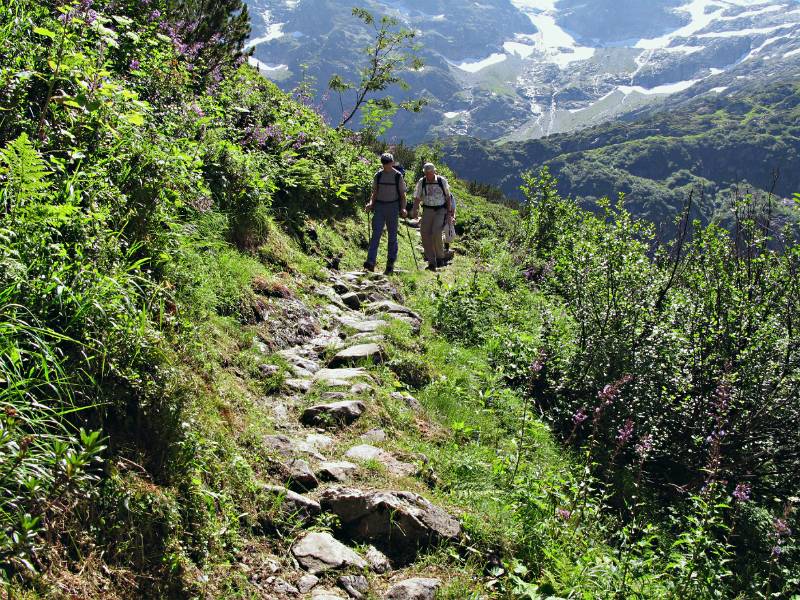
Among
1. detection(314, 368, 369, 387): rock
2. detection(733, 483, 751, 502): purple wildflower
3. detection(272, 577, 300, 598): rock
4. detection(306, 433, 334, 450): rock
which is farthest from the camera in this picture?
detection(314, 368, 369, 387): rock

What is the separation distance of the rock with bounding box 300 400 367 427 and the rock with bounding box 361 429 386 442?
0.69 ft

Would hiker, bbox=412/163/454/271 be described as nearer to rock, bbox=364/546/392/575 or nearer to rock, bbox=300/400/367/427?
rock, bbox=300/400/367/427

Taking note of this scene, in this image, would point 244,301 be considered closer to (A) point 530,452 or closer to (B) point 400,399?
(B) point 400,399

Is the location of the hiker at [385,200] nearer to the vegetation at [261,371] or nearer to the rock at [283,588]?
the vegetation at [261,371]

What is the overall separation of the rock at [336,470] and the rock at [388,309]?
494 cm

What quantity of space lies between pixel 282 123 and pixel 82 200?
9.87m

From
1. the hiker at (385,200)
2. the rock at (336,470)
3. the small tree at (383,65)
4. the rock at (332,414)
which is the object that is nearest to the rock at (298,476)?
the rock at (336,470)

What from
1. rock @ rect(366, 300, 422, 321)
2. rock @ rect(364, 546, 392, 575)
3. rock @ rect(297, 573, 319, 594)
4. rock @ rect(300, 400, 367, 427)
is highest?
rock @ rect(366, 300, 422, 321)

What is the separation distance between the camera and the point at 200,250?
287 inches

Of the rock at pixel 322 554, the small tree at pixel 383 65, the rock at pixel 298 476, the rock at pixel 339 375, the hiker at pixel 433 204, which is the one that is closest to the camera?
the rock at pixel 322 554

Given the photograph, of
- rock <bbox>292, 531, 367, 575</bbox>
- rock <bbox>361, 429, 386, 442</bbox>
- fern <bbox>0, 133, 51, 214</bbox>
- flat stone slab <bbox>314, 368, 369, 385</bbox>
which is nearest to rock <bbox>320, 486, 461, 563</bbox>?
rock <bbox>292, 531, 367, 575</bbox>

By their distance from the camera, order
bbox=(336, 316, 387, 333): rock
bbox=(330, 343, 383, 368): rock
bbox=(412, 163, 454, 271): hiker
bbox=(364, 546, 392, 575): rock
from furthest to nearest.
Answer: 1. bbox=(412, 163, 454, 271): hiker
2. bbox=(336, 316, 387, 333): rock
3. bbox=(330, 343, 383, 368): rock
4. bbox=(364, 546, 392, 575): rock

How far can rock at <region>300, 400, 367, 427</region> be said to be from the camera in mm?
5871

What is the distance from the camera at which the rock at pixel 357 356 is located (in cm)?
748
